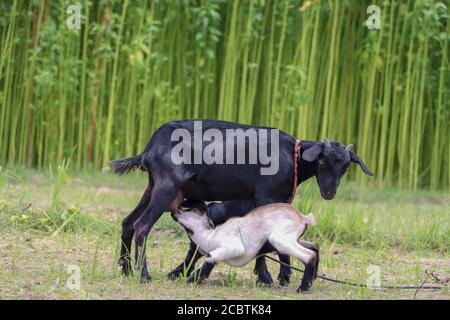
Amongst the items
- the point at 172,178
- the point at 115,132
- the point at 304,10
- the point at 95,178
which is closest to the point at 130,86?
the point at 115,132

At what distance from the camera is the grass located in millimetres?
5785

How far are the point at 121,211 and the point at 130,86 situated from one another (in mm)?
3222

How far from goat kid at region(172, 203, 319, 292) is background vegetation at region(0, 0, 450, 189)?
4.65 meters

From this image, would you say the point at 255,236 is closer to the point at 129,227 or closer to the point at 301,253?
the point at 301,253

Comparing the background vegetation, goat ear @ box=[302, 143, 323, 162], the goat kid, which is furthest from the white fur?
the background vegetation

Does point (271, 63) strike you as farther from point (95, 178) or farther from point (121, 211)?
point (121, 211)

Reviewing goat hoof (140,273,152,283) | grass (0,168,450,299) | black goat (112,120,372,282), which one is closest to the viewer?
grass (0,168,450,299)

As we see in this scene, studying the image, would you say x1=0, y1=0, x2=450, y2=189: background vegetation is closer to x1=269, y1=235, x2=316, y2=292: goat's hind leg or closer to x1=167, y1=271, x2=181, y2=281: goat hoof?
x1=167, y1=271, x2=181, y2=281: goat hoof

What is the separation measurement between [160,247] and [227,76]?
4.04 metres

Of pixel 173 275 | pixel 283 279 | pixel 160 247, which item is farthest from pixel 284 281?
pixel 160 247

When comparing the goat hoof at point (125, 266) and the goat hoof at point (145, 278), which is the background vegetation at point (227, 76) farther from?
the goat hoof at point (145, 278)

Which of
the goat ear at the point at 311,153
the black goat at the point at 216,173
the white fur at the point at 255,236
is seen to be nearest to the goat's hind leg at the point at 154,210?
the black goat at the point at 216,173

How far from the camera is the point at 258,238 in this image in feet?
19.5

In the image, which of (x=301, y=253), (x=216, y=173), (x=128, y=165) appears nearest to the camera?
(x=301, y=253)
